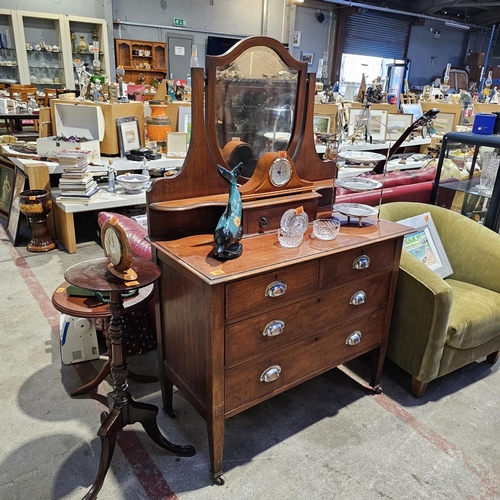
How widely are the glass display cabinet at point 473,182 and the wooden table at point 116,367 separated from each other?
7.60 ft

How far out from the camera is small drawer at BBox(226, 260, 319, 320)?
1515 mm

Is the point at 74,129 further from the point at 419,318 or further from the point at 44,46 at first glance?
the point at 44,46

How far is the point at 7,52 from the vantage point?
834 centimetres

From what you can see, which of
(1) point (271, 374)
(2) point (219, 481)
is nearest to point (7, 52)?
(1) point (271, 374)

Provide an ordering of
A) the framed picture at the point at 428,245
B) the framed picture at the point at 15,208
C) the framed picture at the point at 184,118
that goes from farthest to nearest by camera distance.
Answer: the framed picture at the point at 184,118 < the framed picture at the point at 15,208 < the framed picture at the point at 428,245

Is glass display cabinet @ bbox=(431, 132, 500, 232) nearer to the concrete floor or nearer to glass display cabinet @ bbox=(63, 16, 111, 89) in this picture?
the concrete floor

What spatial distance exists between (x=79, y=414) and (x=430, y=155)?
5731 millimetres

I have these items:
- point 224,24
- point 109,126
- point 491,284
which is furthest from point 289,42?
point 491,284

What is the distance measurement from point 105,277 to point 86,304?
0.44 meters

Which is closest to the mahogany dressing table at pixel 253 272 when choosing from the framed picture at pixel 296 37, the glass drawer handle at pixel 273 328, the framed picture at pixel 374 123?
the glass drawer handle at pixel 273 328

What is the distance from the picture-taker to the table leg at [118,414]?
5.23ft

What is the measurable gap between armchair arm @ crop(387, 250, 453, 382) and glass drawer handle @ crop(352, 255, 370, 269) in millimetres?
344

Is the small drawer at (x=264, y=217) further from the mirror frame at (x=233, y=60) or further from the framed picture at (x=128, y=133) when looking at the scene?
the framed picture at (x=128, y=133)

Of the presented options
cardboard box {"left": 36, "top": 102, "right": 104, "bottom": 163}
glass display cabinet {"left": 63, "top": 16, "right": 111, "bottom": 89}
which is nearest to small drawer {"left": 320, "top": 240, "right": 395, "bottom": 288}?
cardboard box {"left": 36, "top": 102, "right": 104, "bottom": 163}
